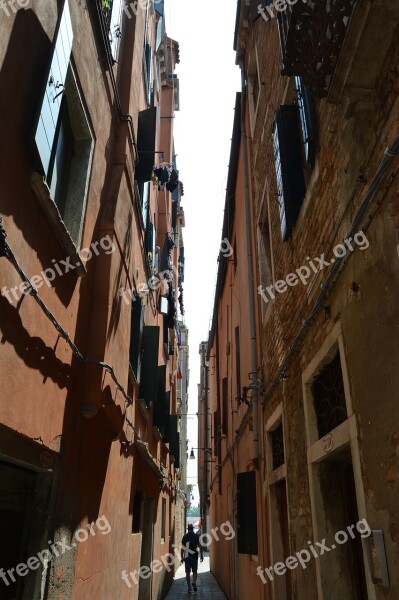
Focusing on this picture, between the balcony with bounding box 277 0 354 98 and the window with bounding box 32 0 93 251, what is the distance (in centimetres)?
167

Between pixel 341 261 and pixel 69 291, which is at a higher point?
pixel 69 291

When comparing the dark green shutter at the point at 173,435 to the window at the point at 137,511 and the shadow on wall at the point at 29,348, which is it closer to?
the window at the point at 137,511

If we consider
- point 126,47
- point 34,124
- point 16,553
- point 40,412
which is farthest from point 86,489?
point 126,47

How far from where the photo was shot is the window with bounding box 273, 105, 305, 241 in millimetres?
5223

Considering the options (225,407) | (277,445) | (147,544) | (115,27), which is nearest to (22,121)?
(115,27)

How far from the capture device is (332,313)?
380 cm

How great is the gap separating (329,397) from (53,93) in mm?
3192

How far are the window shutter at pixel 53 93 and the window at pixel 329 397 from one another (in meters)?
2.66

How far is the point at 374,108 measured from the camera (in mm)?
3098

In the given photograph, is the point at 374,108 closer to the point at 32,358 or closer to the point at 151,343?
the point at 32,358

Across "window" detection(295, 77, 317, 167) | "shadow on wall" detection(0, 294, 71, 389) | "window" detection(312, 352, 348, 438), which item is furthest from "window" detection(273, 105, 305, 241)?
"shadow on wall" detection(0, 294, 71, 389)

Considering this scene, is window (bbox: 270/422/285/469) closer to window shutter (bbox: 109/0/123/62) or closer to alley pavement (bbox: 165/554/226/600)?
window shutter (bbox: 109/0/123/62)

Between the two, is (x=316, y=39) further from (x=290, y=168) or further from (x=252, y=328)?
(x=252, y=328)

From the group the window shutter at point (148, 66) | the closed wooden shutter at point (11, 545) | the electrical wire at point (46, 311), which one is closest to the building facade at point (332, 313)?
the electrical wire at point (46, 311)
